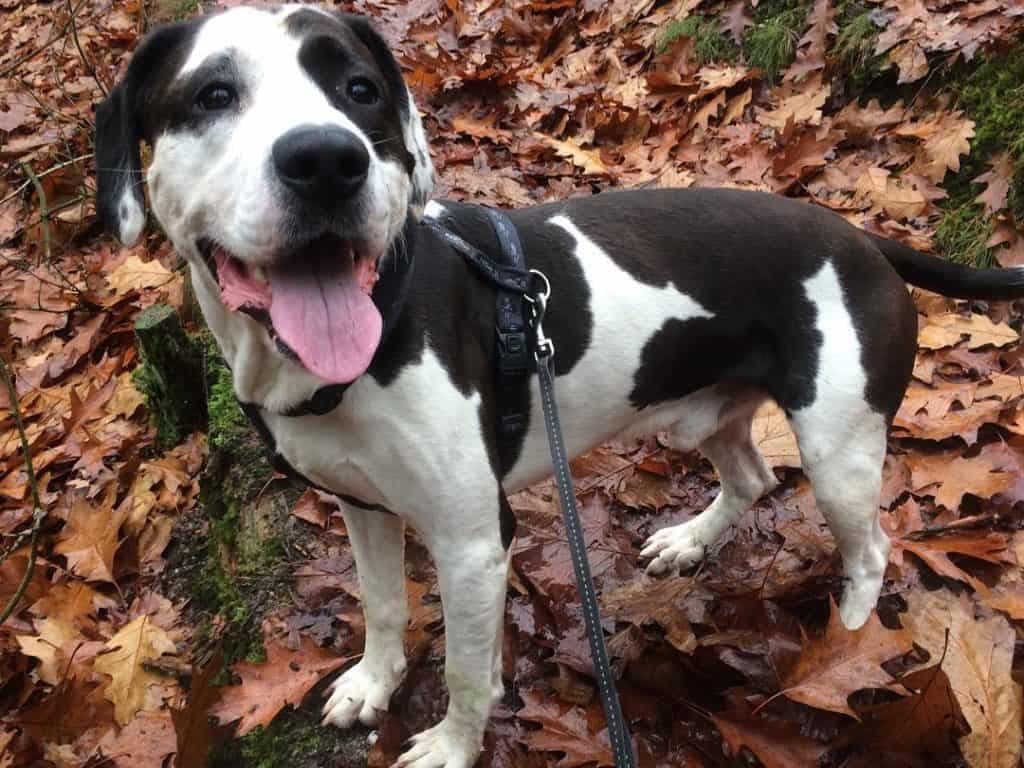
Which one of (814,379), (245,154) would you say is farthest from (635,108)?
(245,154)

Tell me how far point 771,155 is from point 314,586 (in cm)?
350

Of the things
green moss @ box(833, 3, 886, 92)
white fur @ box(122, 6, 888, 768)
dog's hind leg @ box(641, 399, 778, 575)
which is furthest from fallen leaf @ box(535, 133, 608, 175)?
white fur @ box(122, 6, 888, 768)

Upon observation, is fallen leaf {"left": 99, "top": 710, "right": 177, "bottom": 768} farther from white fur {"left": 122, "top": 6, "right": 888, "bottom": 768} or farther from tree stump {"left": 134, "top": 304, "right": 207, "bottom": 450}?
tree stump {"left": 134, "top": 304, "right": 207, "bottom": 450}

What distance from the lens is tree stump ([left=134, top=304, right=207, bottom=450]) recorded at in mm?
3682

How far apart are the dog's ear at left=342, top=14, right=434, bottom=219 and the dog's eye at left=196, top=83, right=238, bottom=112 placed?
0.46m

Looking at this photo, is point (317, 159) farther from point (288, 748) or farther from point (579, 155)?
point (579, 155)

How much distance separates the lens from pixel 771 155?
4.73m

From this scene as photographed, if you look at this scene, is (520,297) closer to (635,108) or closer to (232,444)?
(232,444)

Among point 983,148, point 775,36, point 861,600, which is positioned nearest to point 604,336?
point 861,600

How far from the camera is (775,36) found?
525 centimetres

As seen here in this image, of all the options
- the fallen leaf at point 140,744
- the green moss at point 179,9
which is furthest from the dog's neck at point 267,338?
the green moss at point 179,9

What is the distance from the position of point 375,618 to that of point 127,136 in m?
1.56

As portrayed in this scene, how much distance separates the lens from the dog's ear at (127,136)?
6.50ft

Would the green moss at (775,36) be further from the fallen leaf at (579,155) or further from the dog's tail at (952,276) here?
the dog's tail at (952,276)
